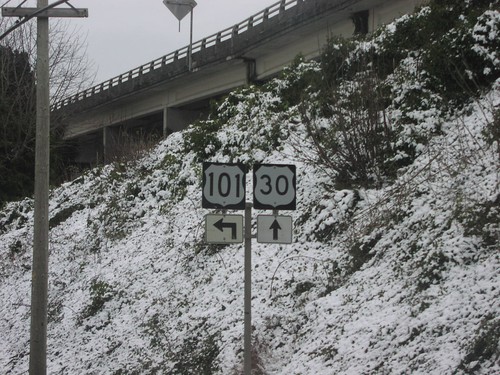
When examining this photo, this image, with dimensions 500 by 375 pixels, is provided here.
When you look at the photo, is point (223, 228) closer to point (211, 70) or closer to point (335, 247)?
point (335, 247)

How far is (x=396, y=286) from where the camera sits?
8.20 meters

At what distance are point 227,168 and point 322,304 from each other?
8.48 feet

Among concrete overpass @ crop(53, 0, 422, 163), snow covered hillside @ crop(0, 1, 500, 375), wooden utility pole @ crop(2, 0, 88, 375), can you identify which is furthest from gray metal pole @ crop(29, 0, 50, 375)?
concrete overpass @ crop(53, 0, 422, 163)

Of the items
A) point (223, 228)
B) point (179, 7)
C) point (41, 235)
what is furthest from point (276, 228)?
point (179, 7)

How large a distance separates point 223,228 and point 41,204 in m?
4.46

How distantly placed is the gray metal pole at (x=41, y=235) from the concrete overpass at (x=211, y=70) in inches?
402

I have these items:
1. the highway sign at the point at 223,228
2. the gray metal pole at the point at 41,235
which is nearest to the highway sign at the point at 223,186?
the highway sign at the point at 223,228

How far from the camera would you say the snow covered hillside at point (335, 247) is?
7.59 meters

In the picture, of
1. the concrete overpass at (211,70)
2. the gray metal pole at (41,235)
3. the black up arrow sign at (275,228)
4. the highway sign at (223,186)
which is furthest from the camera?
the concrete overpass at (211,70)

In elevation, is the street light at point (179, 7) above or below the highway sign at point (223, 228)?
above

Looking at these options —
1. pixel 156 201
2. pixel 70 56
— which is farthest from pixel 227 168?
pixel 70 56

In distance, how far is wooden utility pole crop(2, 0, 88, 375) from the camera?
10.6m

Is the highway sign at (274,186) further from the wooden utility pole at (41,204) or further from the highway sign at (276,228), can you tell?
the wooden utility pole at (41,204)

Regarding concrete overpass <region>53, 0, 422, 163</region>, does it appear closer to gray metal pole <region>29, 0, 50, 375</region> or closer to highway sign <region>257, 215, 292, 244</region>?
gray metal pole <region>29, 0, 50, 375</region>
